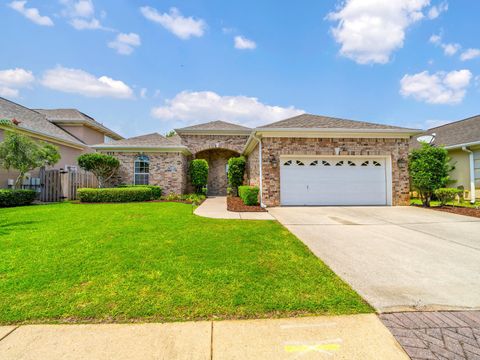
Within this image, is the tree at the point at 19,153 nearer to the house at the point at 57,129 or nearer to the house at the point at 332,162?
the house at the point at 57,129

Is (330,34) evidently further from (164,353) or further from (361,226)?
(164,353)

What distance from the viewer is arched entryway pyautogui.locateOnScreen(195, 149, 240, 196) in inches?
736

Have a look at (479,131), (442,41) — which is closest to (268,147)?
(442,41)

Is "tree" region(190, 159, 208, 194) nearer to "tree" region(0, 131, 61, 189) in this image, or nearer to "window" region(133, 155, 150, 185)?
"window" region(133, 155, 150, 185)

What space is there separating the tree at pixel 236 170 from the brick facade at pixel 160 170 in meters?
3.36

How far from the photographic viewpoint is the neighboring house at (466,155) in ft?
41.0

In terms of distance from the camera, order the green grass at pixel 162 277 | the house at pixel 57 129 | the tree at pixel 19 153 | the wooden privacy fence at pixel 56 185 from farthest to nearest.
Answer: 1. the wooden privacy fence at pixel 56 185
2. the house at pixel 57 129
3. the tree at pixel 19 153
4. the green grass at pixel 162 277

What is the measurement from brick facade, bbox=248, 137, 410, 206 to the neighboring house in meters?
2.15

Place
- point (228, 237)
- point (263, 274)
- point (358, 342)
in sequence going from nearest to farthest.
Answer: point (358, 342)
point (263, 274)
point (228, 237)

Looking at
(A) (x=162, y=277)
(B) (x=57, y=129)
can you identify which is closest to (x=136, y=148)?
(B) (x=57, y=129)

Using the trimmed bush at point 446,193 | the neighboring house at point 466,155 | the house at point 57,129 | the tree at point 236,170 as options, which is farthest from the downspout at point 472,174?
the house at point 57,129

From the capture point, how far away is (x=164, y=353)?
1.92m

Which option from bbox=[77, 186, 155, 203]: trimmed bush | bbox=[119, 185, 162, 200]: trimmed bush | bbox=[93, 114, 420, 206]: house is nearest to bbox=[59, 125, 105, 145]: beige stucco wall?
bbox=[119, 185, 162, 200]: trimmed bush

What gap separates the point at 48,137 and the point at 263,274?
1676cm
